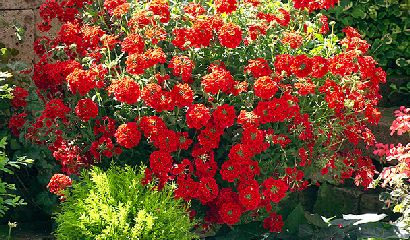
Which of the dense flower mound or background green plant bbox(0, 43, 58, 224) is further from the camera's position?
background green plant bbox(0, 43, 58, 224)

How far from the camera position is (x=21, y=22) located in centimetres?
529

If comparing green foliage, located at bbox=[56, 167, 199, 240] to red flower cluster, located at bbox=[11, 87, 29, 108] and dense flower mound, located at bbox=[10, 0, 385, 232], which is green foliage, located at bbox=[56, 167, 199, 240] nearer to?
dense flower mound, located at bbox=[10, 0, 385, 232]

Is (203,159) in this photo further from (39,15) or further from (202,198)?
(39,15)

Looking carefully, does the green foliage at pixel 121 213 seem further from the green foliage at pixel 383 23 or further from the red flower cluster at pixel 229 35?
the green foliage at pixel 383 23

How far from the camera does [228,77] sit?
4.30 metres

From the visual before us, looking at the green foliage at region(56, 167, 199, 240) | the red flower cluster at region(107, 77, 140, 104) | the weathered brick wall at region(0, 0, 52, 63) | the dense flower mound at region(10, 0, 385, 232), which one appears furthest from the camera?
the weathered brick wall at region(0, 0, 52, 63)

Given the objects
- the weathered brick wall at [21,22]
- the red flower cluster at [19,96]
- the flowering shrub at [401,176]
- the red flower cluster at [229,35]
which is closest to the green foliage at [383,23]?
the flowering shrub at [401,176]

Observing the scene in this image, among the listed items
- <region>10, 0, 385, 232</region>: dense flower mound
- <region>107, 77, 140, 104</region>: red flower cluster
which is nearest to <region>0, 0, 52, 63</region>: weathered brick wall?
<region>10, 0, 385, 232</region>: dense flower mound

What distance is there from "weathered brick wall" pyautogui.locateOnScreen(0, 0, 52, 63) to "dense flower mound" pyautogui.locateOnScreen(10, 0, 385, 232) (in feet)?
1.28

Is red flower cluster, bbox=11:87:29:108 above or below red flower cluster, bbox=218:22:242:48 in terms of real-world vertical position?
below

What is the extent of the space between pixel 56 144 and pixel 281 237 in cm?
144

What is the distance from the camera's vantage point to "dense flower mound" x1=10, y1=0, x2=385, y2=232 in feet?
14.1

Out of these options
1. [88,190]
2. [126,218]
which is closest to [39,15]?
[88,190]

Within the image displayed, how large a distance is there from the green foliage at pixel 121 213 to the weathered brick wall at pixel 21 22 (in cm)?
155
